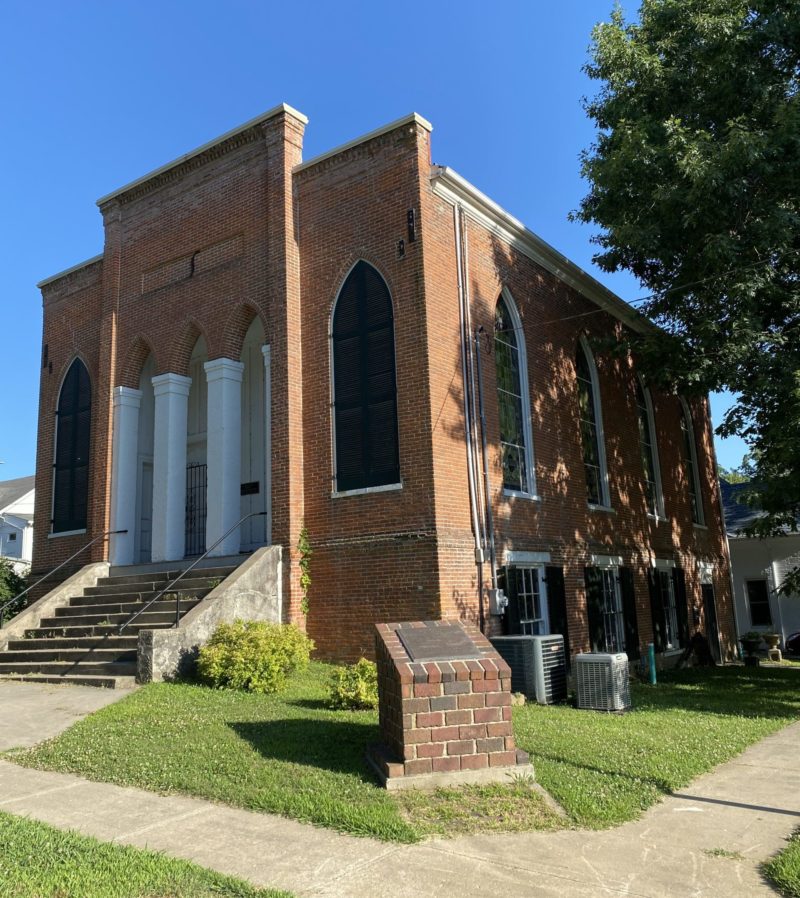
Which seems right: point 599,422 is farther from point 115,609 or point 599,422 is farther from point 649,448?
point 115,609

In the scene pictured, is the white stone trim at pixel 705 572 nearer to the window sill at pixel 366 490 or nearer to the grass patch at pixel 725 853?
the window sill at pixel 366 490

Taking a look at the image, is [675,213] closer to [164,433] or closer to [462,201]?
[462,201]

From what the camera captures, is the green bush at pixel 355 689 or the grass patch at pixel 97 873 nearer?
the grass patch at pixel 97 873

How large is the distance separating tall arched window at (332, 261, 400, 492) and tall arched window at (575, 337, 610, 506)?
18.9ft

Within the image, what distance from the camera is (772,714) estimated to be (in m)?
10.5

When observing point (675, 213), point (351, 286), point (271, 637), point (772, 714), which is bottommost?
point (772, 714)

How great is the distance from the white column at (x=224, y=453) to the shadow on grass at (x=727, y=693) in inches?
299

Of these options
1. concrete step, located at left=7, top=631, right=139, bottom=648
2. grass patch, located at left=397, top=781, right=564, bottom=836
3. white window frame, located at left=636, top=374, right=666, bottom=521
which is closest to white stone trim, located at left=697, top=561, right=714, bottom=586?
white window frame, located at left=636, top=374, right=666, bottom=521

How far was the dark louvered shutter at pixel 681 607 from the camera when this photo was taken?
1948cm

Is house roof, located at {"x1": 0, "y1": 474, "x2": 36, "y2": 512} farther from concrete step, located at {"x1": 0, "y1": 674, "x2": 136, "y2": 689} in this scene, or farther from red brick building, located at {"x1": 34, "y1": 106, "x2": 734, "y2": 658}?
concrete step, located at {"x1": 0, "y1": 674, "x2": 136, "y2": 689}

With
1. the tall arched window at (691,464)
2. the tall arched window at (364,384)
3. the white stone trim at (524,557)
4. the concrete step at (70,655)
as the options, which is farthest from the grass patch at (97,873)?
the tall arched window at (691,464)

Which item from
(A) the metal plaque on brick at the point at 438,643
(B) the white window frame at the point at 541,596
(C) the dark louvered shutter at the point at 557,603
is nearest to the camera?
(A) the metal plaque on brick at the point at 438,643

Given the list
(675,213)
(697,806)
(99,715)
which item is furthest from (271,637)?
(675,213)

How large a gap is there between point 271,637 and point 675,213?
9614 millimetres
